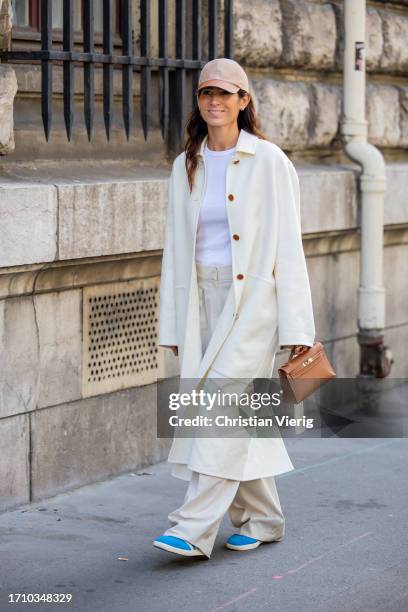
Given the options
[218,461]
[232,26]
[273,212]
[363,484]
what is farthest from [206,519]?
[232,26]

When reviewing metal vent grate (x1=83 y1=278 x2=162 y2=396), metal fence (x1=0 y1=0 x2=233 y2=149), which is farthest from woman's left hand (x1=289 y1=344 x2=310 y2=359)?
metal fence (x1=0 y1=0 x2=233 y2=149)

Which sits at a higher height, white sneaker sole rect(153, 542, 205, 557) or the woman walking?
the woman walking

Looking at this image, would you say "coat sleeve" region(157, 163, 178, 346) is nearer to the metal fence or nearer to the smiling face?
the smiling face

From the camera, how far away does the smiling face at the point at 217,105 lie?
5395 millimetres

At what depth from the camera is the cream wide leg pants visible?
5.37 metres

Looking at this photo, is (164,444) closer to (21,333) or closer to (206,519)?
(21,333)

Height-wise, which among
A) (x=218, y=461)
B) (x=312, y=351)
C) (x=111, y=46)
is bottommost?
(x=218, y=461)

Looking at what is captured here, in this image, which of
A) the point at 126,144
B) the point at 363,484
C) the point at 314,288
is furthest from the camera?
the point at 314,288

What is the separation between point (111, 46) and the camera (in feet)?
22.7

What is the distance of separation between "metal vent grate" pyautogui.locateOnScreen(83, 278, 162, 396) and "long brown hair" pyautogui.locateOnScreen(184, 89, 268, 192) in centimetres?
131

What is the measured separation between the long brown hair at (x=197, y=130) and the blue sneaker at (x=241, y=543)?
128 centimetres

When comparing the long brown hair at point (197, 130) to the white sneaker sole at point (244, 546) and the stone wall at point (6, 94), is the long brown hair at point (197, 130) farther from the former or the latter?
the white sneaker sole at point (244, 546)

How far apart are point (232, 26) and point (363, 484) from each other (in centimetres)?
247

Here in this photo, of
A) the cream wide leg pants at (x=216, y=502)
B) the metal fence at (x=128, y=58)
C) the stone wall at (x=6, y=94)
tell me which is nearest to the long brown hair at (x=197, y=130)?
the cream wide leg pants at (x=216, y=502)
